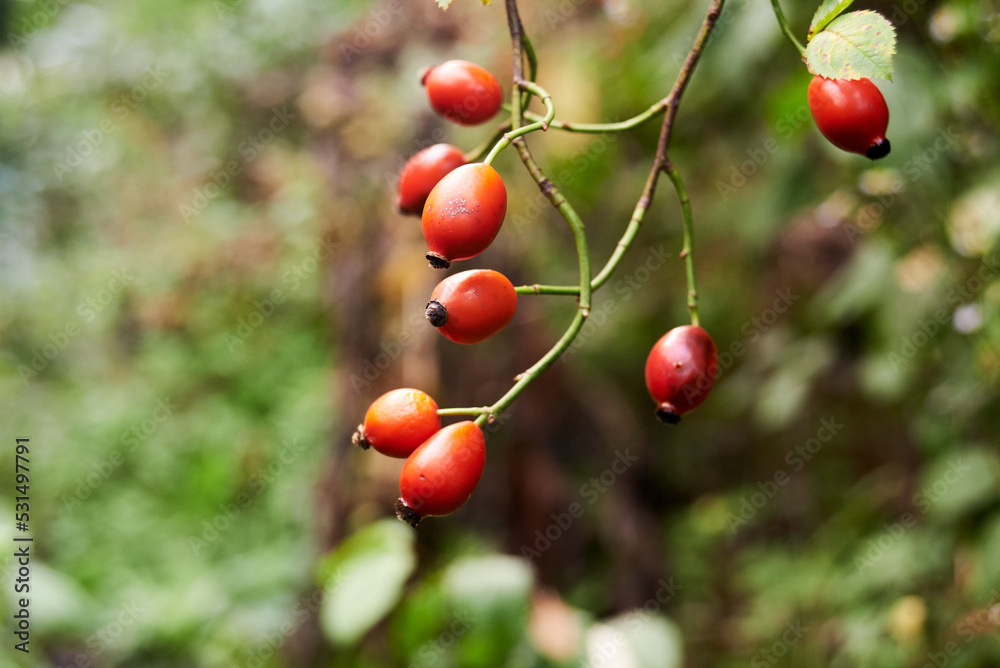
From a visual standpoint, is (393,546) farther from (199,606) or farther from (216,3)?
(216,3)

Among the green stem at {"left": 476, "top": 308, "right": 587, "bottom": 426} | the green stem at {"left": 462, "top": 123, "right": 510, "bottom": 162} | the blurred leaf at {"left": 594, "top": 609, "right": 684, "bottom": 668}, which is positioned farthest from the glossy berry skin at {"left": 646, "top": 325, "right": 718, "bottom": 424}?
the blurred leaf at {"left": 594, "top": 609, "right": 684, "bottom": 668}

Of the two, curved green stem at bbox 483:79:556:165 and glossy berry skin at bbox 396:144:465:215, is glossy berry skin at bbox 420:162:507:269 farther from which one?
glossy berry skin at bbox 396:144:465:215

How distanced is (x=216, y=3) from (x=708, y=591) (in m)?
4.75

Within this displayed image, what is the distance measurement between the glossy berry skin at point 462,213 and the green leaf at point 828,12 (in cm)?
34

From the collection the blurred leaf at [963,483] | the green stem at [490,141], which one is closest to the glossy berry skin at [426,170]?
the green stem at [490,141]

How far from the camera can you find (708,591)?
3.34 meters

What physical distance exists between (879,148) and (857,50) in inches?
3.9

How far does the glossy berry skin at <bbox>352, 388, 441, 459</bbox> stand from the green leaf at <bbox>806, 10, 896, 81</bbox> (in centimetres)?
47

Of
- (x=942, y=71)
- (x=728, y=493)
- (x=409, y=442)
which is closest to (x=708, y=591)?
(x=728, y=493)

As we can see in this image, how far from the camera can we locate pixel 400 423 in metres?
0.66

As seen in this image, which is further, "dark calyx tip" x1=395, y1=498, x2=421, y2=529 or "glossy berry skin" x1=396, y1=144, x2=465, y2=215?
"glossy berry skin" x1=396, y1=144, x2=465, y2=215

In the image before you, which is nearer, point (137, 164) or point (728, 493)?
point (728, 493)

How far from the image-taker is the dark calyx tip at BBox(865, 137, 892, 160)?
2.20 ft

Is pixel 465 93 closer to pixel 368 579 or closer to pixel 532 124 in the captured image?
pixel 532 124
